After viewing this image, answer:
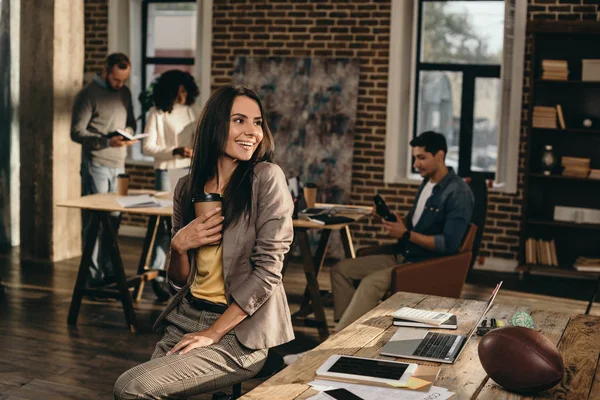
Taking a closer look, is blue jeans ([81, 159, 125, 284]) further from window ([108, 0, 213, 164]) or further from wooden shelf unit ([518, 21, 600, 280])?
wooden shelf unit ([518, 21, 600, 280])

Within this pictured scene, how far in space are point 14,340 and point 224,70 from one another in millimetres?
4165

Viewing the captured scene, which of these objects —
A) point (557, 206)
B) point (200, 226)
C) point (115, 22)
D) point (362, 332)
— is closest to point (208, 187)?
point (200, 226)

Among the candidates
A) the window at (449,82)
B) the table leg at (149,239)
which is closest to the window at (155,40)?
the window at (449,82)

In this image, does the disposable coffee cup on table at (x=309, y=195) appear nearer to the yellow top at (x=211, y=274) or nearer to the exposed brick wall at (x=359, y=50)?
the exposed brick wall at (x=359, y=50)

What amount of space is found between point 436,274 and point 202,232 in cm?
215

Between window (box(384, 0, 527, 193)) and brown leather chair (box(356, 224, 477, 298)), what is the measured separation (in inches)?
121

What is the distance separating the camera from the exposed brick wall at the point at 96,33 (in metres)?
8.70

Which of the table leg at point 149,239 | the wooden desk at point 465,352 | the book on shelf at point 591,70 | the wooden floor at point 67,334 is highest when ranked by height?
the book on shelf at point 591,70

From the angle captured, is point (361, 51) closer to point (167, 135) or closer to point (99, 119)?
point (167, 135)

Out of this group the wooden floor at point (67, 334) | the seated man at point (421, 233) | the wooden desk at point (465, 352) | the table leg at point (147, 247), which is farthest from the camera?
the table leg at point (147, 247)

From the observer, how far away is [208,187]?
2.78 meters

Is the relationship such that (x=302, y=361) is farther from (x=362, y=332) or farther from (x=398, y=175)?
(x=398, y=175)

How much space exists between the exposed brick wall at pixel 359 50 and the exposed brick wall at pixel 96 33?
4.23 feet

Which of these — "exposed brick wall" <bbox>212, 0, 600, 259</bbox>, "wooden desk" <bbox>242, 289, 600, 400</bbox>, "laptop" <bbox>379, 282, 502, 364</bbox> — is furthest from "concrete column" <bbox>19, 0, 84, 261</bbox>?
"laptop" <bbox>379, 282, 502, 364</bbox>
